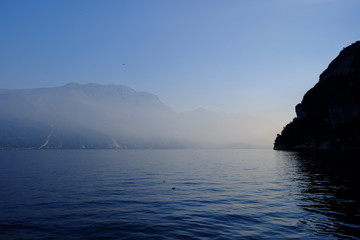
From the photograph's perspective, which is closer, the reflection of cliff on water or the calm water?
the calm water

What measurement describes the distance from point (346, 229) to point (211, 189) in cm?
1905

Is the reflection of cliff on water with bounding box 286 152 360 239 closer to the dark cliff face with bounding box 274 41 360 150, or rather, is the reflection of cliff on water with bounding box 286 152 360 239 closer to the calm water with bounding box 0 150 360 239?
the calm water with bounding box 0 150 360 239

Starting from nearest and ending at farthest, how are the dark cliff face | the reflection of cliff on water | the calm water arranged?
the calm water
the reflection of cliff on water
the dark cliff face

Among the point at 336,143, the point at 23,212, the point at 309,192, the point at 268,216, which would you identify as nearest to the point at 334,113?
the point at 336,143

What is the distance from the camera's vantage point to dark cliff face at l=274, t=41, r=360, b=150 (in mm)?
141375

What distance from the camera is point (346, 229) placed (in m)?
17.5

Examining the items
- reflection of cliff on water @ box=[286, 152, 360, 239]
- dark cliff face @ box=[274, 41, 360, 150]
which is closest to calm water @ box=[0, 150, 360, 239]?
reflection of cliff on water @ box=[286, 152, 360, 239]

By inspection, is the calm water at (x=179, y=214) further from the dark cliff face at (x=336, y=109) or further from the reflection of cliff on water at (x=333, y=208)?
the dark cliff face at (x=336, y=109)

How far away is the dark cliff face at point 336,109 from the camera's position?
464 feet

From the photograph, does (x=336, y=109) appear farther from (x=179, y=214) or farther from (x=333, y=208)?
(x=179, y=214)

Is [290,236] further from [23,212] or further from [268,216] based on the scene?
[23,212]

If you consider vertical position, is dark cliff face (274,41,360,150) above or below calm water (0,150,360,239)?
above

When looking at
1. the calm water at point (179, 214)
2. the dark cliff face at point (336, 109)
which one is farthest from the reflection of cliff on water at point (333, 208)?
the dark cliff face at point (336, 109)

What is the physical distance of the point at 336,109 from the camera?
15300 cm
